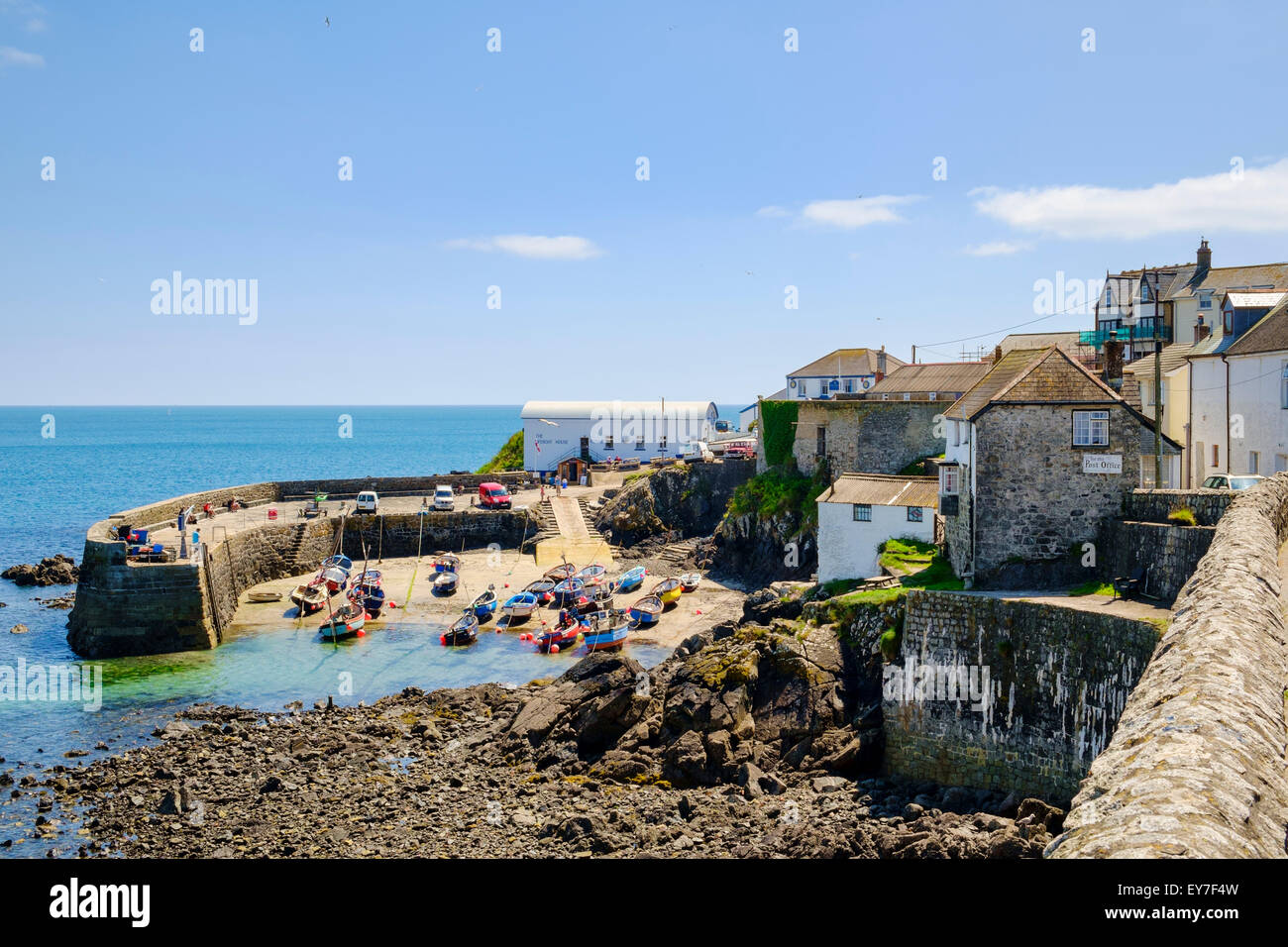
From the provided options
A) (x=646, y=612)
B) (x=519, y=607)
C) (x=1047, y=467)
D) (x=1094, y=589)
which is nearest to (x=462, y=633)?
(x=519, y=607)

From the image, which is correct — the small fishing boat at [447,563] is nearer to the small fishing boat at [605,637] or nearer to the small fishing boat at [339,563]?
the small fishing boat at [339,563]

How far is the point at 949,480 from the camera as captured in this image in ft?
99.2

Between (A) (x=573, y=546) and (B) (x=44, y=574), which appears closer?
(B) (x=44, y=574)

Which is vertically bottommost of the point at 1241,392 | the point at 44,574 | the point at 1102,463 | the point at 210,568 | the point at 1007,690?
the point at 44,574

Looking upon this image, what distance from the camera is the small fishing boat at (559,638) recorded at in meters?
39.7

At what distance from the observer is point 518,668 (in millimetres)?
37219

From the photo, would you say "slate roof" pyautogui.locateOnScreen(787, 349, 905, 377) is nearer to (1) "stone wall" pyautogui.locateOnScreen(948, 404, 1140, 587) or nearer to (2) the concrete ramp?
(2) the concrete ramp

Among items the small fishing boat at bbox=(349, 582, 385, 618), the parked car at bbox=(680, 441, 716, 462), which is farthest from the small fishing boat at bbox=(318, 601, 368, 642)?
the parked car at bbox=(680, 441, 716, 462)

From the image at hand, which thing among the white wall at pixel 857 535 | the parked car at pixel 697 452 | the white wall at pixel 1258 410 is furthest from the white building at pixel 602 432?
the white wall at pixel 1258 410

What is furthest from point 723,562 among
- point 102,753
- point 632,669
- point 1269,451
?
point 102,753

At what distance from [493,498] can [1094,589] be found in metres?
42.5

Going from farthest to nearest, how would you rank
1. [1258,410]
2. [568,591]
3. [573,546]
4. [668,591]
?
1. [573,546]
2. [668,591]
3. [568,591]
4. [1258,410]

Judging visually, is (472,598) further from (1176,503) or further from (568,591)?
(1176,503)

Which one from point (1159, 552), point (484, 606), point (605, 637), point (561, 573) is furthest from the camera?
point (561, 573)
